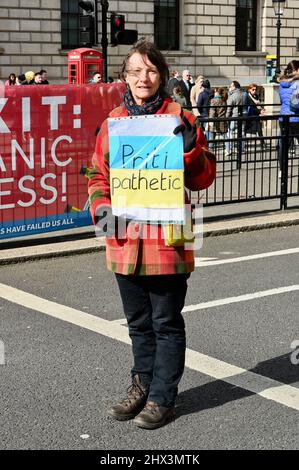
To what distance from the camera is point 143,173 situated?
14.2 feet

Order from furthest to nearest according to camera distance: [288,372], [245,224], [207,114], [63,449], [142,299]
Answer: [207,114] < [245,224] < [288,372] < [142,299] < [63,449]

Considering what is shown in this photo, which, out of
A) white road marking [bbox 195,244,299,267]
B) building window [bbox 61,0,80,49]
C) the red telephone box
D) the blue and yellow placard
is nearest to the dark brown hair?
the blue and yellow placard

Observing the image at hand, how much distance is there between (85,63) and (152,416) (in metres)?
23.6

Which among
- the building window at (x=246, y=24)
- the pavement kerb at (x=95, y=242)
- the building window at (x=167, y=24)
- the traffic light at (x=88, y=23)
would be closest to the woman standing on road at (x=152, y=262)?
Result: the pavement kerb at (x=95, y=242)

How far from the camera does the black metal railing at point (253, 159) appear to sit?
35.6ft

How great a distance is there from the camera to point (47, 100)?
8.62 m

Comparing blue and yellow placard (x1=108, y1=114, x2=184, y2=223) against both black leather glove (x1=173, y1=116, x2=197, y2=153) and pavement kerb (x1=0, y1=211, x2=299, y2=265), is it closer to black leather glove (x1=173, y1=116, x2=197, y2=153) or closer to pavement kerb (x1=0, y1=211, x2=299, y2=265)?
black leather glove (x1=173, y1=116, x2=197, y2=153)

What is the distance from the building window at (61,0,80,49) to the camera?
3212cm

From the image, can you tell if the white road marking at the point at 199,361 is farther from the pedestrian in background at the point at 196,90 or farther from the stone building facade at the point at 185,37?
the stone building facade at the point at 185,37

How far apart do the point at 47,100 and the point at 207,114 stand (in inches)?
440

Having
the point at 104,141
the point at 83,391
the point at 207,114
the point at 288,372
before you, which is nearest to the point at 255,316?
the point at 288,372

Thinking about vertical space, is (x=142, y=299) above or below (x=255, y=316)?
above

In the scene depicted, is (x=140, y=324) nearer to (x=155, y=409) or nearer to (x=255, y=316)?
(x=155, y=409)

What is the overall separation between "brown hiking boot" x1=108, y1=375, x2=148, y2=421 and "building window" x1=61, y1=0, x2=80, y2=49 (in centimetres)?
2880
